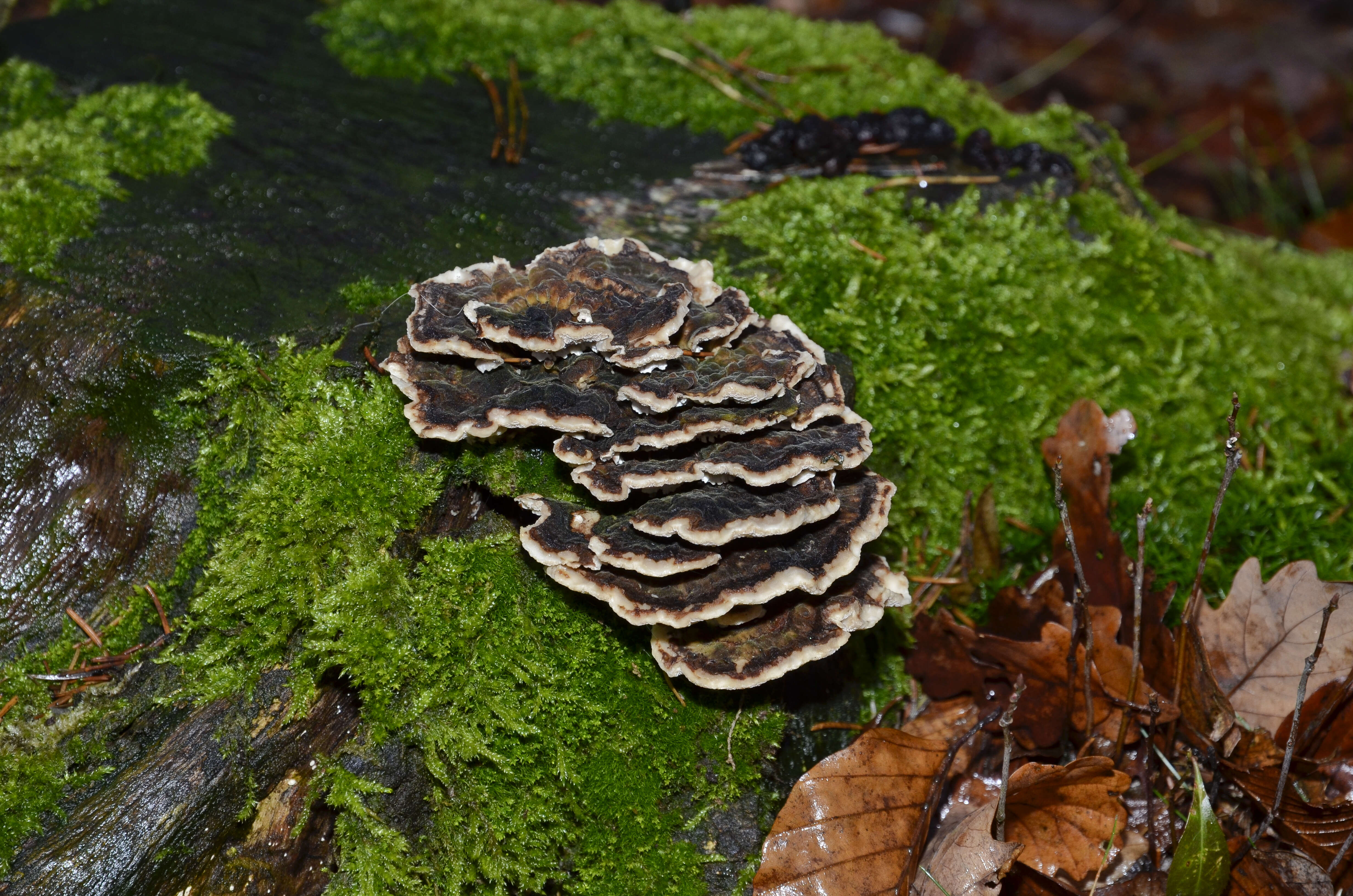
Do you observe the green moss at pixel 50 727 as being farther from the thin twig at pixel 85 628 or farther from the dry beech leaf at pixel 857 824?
the dry beech leaf at pixel 857 824

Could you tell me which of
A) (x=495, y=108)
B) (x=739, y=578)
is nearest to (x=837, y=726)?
(x=739, y=578)

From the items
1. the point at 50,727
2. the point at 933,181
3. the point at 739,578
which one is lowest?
the point at 50,727

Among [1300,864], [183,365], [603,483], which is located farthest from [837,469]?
[183,365]

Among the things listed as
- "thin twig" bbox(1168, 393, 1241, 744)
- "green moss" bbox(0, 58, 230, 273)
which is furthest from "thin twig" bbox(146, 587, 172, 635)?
"thin twig" bbox(1168, 393, 1241, 744)

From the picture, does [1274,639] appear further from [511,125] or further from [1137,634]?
[511,125]

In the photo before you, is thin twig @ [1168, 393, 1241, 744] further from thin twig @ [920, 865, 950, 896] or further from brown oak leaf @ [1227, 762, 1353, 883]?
thin twig @ [920, 865, 950, 896]

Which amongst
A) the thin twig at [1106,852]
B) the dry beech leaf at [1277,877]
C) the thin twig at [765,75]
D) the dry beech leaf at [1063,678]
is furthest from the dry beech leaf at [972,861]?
the thin twig at [765,75]
